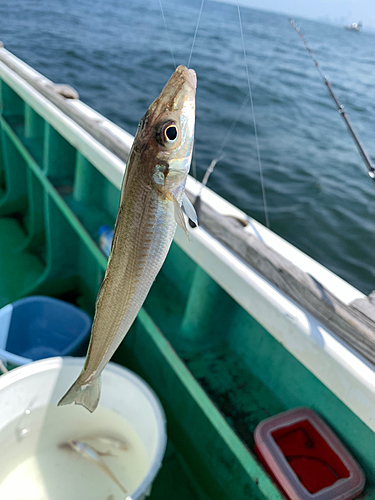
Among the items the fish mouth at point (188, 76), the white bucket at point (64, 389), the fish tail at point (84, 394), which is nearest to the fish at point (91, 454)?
the white bucket at point (64, 389)

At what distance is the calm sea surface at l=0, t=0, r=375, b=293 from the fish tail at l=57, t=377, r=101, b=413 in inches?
60.7

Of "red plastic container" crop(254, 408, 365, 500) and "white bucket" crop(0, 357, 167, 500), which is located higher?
"red plastic container" crop(254, 408, 365, 500)

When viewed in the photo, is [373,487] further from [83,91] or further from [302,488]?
[83,91]

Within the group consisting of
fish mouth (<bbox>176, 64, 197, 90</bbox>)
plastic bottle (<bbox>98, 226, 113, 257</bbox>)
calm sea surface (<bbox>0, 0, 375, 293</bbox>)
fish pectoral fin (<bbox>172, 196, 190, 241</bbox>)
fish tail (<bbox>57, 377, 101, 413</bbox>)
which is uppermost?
fish mouth (<bbox>176, 64, 197, 90</bbox>)

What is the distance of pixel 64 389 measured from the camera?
6.81 feet

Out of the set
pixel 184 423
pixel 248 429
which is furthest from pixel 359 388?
pixel 184 423

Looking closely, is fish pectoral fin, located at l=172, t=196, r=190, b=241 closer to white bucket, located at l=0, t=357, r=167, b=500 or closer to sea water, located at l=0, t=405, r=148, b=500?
white bucket, located at l=0, t=357, r=167, b=500

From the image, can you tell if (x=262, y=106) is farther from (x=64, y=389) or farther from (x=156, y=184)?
(x=156, y=184)

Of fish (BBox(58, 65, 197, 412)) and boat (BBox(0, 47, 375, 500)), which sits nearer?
fish (BBox(58, 65, 197, 412))

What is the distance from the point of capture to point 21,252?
12.9 feet

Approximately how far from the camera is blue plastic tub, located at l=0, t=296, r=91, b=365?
2895 mm

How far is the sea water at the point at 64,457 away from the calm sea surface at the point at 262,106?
203 centimetres

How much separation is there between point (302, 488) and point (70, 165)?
3.10 m

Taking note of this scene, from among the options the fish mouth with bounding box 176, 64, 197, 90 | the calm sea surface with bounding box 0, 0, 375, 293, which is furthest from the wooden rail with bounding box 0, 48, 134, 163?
the fish mouth with bounding box 176, 64, 197, 90
